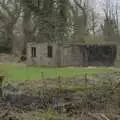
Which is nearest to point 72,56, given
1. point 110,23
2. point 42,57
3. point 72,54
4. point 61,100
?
point 72,54

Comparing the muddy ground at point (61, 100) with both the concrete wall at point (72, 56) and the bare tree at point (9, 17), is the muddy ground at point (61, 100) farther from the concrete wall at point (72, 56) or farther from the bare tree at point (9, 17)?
the bare tree at point (9, 17)

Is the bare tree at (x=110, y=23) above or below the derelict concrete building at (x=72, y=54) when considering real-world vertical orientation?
above

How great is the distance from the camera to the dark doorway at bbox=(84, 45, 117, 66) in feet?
56.2

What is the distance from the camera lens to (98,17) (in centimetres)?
2198

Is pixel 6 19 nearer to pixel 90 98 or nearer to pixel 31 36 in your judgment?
pixel 31 36

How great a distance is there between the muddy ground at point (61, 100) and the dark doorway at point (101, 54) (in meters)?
6.27


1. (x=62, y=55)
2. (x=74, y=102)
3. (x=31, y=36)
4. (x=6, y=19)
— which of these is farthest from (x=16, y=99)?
(x=6, y=19)

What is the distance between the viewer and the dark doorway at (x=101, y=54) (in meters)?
17.1

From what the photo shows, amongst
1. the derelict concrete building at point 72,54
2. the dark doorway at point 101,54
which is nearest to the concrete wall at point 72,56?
the derelict concrete building at point 72,54

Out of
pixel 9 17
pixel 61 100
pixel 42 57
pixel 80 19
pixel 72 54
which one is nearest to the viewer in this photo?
pixel 61 100

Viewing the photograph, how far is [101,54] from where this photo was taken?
17.3 metres

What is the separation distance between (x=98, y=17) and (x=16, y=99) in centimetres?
1473

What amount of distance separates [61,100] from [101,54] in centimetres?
955

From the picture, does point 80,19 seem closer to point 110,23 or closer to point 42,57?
point 110,23
